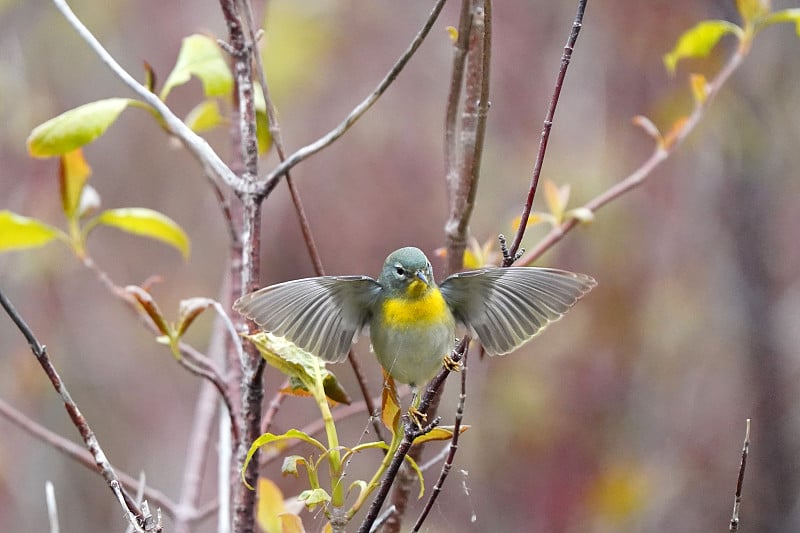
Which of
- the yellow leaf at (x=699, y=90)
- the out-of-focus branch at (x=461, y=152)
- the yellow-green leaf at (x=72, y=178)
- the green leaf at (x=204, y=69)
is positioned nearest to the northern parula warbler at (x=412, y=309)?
the out-of-focus branch at (x=461, y=152)

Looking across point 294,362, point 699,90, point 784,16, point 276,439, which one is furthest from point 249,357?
point 784,16

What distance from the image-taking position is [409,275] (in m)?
1.75

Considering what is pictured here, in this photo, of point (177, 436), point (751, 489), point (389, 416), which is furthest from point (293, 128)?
point (389, 416)

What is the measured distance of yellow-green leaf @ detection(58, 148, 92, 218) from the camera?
185cm

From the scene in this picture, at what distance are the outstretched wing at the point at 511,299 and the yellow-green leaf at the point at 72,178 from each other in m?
0.85

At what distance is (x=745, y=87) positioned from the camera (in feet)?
13.8

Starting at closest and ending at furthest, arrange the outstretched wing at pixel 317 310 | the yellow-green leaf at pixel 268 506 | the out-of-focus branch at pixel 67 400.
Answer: the out-of-focus branch at pixel 67 400 → the outstretched wing at pixel 317 310 → the yellow-green leaf at pixel 268 506

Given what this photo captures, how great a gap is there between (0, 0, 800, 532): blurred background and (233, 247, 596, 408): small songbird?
90.1 inches

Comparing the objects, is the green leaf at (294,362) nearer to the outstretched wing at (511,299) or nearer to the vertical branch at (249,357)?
the vertical branch at (249,357)

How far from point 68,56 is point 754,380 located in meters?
4.42

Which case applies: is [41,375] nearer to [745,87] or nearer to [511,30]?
[511,30]

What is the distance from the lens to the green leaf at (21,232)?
179cm

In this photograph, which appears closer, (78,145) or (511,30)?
(78,145)

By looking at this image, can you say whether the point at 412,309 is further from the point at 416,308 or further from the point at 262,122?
the point at 262,122
